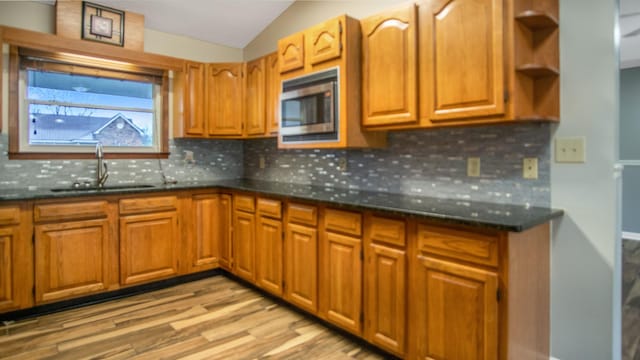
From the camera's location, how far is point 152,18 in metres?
3.54

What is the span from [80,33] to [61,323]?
7.38ft

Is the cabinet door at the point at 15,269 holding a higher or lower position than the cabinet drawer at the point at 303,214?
lower

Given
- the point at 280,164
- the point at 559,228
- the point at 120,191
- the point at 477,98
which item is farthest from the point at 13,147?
the point at 559,228

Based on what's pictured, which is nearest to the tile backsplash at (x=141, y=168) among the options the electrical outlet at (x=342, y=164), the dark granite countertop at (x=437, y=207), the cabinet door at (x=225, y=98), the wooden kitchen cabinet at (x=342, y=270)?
the dark granite countertop at (x=437, y=207)

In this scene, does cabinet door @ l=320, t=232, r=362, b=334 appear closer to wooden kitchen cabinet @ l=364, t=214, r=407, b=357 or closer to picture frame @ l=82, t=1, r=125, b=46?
wooden kitchen cabinet @ l=364, t=214, r=407, b=357

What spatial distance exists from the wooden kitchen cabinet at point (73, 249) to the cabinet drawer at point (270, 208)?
1.19m

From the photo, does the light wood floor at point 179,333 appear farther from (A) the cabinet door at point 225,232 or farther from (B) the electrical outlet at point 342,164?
(B) the electrical outlet at point 342,164

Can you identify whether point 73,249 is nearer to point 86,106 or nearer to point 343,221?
point 86,106

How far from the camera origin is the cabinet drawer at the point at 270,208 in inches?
112

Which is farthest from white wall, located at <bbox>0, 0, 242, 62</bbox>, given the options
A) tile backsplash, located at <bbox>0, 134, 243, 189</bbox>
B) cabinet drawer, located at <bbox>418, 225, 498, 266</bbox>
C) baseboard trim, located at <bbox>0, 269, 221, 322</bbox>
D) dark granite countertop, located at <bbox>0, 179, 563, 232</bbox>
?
cabinet drawer, located at <bbox>418, 225, 498, 266</bbox>

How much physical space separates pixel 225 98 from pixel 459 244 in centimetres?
284

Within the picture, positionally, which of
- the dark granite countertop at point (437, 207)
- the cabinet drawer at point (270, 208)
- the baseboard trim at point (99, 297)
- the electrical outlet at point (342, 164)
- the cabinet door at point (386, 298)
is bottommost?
the baseboard trim at point (99, 297)

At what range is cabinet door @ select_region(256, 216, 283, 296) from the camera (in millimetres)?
2873

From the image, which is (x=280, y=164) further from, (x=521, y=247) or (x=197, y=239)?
(x=521, y=247)
